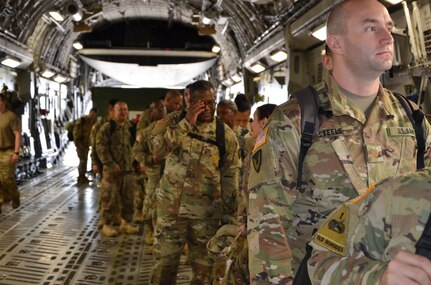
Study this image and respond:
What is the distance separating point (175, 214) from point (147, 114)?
359 centimetres

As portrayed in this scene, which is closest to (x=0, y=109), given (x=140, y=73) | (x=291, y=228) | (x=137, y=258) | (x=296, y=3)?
(x=137, y=258)

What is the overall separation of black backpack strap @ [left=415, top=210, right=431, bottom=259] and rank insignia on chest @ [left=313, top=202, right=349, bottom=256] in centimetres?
24

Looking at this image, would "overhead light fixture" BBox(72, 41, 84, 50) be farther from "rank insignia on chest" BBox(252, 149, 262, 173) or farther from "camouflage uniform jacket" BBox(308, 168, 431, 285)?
"camouflage uniform jacket" BBox(308, 168, 431, 285)

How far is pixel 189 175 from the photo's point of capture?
469 cm

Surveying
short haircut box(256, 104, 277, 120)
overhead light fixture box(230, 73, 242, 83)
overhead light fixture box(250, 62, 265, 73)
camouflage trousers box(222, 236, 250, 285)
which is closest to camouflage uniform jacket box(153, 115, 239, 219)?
short haircut box(256, 104, 277, 120)

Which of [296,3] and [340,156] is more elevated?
[296,3]

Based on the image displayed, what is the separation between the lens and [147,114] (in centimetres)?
803

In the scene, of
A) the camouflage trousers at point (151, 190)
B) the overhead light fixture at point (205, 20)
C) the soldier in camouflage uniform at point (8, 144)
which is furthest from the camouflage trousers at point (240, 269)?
the overhead light fixture at point (205, 20)

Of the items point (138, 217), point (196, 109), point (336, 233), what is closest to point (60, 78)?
point (138, 217)

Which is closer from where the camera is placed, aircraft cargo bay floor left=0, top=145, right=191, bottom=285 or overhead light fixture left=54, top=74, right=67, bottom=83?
aircraft cargo bay floor left=0, top=145, right=191, bottom=285

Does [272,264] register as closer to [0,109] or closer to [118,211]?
[118,211]

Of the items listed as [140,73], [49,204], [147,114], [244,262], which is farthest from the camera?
[140,73]

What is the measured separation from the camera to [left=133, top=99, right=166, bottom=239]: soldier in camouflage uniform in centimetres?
683

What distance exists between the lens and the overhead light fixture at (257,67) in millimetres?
12703
